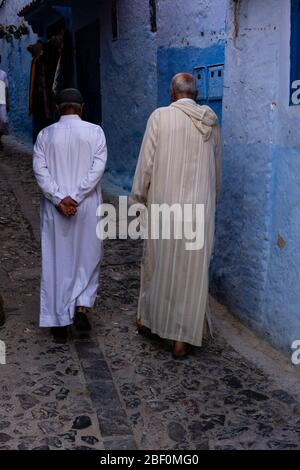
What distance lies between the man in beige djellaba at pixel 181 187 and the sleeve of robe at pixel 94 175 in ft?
1.03

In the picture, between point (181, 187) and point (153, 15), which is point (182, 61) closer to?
point (153, 15)

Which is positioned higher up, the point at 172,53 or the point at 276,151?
the point at 172,53

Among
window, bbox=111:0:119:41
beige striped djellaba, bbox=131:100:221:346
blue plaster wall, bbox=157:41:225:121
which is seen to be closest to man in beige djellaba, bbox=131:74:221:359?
beige striped djellaba, bbox=131:100:221:346

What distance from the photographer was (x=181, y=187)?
3814 mm

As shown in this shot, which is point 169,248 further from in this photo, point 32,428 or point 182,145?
point 32,428

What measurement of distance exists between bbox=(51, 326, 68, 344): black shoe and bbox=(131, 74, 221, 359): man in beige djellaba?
73 centimetres

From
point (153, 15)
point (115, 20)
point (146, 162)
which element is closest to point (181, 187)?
point (146, 162)

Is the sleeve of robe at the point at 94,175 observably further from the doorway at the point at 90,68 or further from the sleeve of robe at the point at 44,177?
the doorway at the point at 90,68

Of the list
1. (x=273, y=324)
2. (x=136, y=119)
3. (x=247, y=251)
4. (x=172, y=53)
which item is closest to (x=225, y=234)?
(x=247, y=251)

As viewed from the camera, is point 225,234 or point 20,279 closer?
point 225,234

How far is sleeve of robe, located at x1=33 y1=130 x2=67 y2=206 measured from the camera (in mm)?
4012

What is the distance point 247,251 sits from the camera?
4.44m

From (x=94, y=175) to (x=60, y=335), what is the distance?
1136 mm
